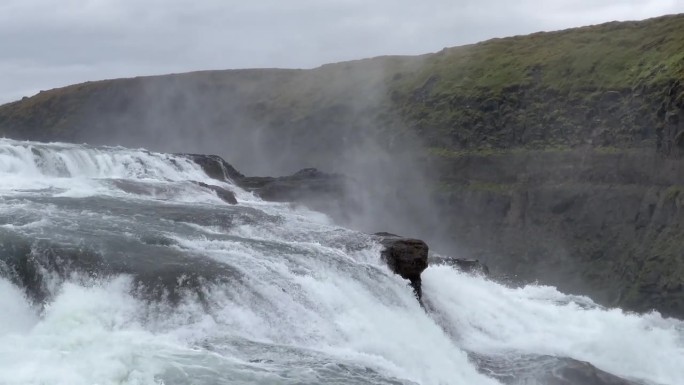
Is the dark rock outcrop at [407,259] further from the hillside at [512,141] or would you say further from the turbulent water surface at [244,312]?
the hillside at [512,141]

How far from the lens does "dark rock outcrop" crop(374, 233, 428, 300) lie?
72.6 feet

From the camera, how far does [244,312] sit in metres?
17.0

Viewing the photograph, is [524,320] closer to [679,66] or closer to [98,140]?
[679,66]

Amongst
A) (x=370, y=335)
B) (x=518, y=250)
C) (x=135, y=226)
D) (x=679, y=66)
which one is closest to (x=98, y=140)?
(x=518, y=250)

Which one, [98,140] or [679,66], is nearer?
[679,66]

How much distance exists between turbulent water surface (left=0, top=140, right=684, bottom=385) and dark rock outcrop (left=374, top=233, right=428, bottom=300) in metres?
0.33

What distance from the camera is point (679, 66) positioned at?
4319 centimetres

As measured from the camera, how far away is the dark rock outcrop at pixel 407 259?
22.1 metres

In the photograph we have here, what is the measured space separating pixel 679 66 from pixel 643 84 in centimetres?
282

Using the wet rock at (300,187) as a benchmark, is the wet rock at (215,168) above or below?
above

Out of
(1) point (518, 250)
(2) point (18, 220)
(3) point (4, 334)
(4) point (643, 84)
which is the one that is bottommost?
(1) point (518, 250)

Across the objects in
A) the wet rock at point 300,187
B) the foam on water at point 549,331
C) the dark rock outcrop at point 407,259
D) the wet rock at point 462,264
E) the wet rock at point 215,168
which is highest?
the wet rock at point 215,168

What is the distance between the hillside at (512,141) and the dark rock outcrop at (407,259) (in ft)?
57.7

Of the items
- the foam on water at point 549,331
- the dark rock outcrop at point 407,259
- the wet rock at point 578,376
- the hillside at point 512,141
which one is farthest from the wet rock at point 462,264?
the hillside at point 512,141
